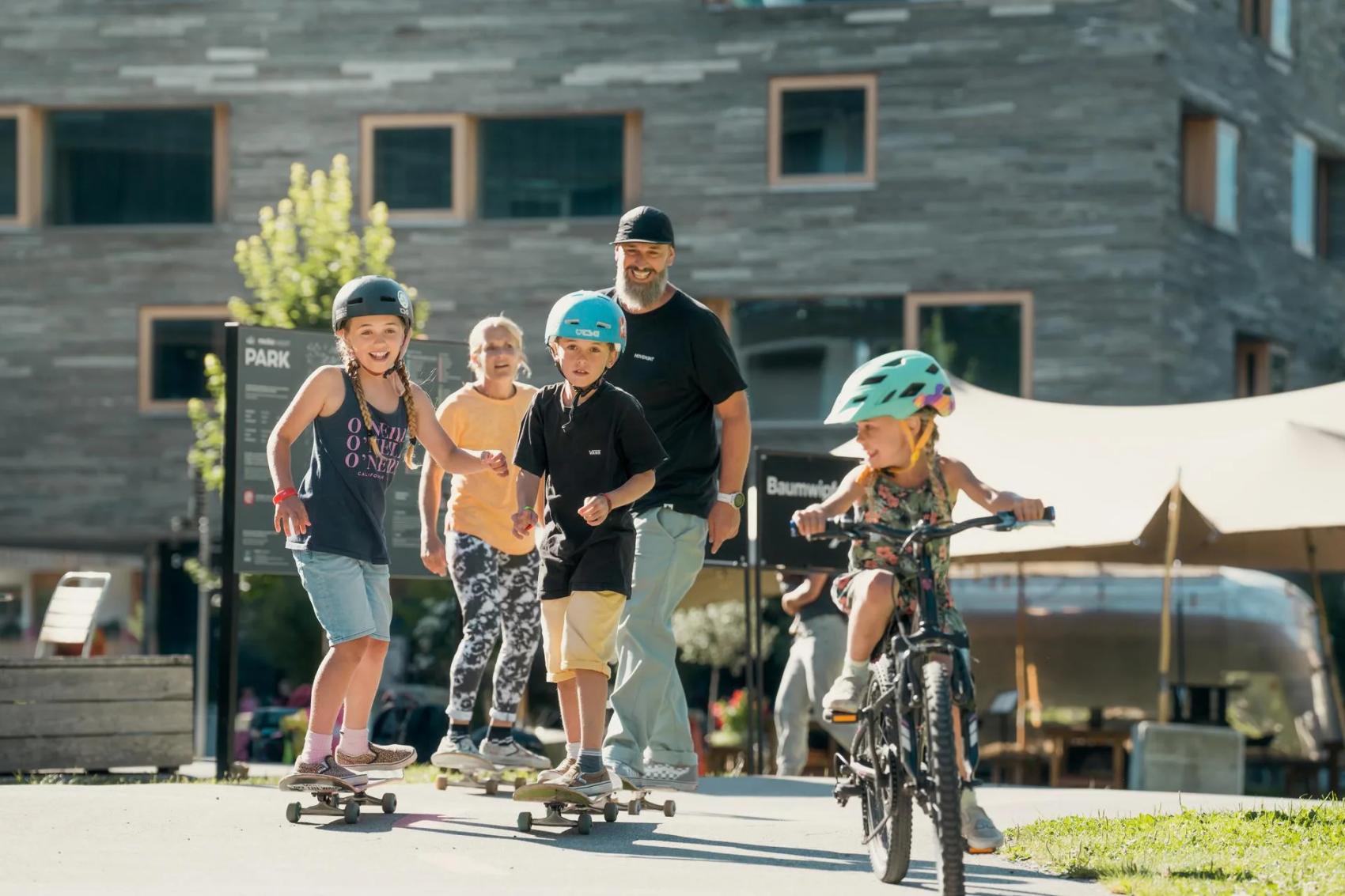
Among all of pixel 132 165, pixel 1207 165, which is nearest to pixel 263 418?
pixel 132 165

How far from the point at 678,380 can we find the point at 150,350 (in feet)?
74.1

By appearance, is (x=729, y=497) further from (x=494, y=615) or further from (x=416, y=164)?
(x=416, y=164)

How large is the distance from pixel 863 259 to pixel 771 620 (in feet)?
15.7

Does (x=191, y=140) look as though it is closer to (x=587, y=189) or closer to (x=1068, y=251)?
(x=587, y=189)

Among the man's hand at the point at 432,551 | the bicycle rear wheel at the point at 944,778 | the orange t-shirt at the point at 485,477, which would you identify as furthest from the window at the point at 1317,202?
the bicycle rear wheel at the point at 944,778

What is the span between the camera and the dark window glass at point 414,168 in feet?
95.1

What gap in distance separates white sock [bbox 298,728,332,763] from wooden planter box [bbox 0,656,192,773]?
3483 mm

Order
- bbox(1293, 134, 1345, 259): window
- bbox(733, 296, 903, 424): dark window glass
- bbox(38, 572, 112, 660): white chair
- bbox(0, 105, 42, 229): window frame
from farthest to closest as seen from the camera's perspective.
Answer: bbox(1293, 134, 1345, 259): window, bbox(0, 105, 42, 229): window frame, bbox(733, 296, 903, 424): dark window glass, bbox(38, 572, 112, 660): white chair

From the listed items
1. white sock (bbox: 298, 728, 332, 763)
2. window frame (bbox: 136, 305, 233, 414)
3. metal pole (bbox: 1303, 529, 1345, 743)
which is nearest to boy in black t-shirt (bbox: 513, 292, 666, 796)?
white sock (bbox: 298, 728, 332, 763)

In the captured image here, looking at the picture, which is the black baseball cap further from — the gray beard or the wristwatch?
the wristwatch

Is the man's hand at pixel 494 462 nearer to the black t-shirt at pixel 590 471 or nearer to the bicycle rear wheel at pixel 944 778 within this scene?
the black t-shirt at pixel 590 471

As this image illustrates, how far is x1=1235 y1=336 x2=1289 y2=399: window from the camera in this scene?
100.0 feet

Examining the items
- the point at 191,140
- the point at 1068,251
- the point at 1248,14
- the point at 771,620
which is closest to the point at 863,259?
the point at 1068,251

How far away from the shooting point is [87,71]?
2956 centimetres
